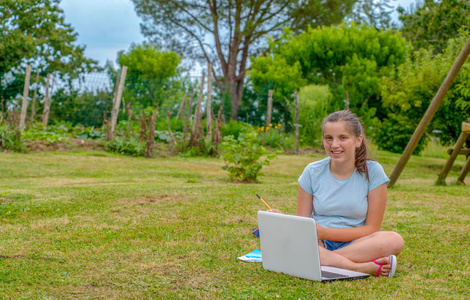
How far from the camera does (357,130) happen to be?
3512 millimetres

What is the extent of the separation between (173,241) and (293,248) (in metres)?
1.33

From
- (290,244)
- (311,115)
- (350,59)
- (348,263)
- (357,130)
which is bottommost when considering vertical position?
(348,263)

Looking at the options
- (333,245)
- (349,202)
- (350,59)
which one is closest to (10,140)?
(333,245)

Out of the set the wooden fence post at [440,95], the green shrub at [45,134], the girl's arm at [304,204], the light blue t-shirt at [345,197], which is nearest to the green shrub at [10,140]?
the green shrub at [45,134]

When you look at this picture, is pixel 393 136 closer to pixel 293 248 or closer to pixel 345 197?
pixel 345 197

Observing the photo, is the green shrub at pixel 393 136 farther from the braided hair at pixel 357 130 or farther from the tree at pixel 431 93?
the braided hair at pixel 357 130

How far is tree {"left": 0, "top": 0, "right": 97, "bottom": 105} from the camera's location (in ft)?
60.7

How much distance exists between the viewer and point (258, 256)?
148 inches

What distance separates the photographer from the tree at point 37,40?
60.7 ft

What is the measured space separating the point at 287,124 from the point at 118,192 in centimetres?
1121

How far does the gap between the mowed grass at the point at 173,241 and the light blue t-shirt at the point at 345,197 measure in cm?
43

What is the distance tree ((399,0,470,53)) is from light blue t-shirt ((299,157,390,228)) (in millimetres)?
12503

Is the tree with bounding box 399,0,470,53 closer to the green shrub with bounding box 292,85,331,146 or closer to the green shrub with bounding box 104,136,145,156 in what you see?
the green shrub with bounding box 292,85,331,146

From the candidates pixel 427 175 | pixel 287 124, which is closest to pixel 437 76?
pixel 427 175
